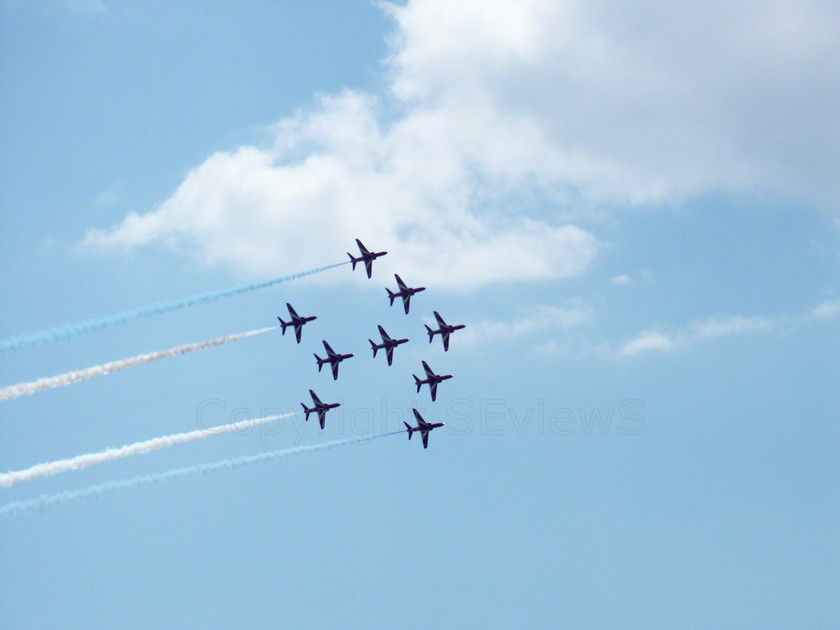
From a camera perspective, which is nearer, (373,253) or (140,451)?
(140,451)

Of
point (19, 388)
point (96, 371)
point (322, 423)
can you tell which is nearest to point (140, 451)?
point (96, 371)

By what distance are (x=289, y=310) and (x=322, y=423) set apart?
576 inches

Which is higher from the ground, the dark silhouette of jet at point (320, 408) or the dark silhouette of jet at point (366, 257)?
the dark silhouette of jet at point (366, 257)

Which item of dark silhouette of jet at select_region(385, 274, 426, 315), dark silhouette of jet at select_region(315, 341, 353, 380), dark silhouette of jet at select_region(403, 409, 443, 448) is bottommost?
dark silhouette of jet at select_region(403, 409, 443, 448)

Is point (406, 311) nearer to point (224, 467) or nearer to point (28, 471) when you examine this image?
point (224, 467)

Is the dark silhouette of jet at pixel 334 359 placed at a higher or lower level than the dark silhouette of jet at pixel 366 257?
lower

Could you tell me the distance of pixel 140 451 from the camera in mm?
113812

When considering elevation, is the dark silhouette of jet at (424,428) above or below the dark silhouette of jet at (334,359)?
below

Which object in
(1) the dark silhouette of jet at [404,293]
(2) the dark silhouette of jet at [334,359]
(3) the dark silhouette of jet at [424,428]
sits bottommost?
(3) the dark silhouette of jet at [424,428]

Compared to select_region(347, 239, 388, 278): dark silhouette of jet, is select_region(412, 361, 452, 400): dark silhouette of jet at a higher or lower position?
lower

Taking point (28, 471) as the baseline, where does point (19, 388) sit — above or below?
above

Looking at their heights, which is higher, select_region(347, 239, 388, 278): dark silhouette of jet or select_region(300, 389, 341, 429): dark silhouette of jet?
select_region(347, 239, 388, 278): dark silhouette of jet

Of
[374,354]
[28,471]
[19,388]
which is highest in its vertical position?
[374,354]

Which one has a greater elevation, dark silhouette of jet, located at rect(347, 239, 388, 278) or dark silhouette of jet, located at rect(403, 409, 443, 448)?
dark silhouette of jet, located at rect(347, 239, 388, 278)
